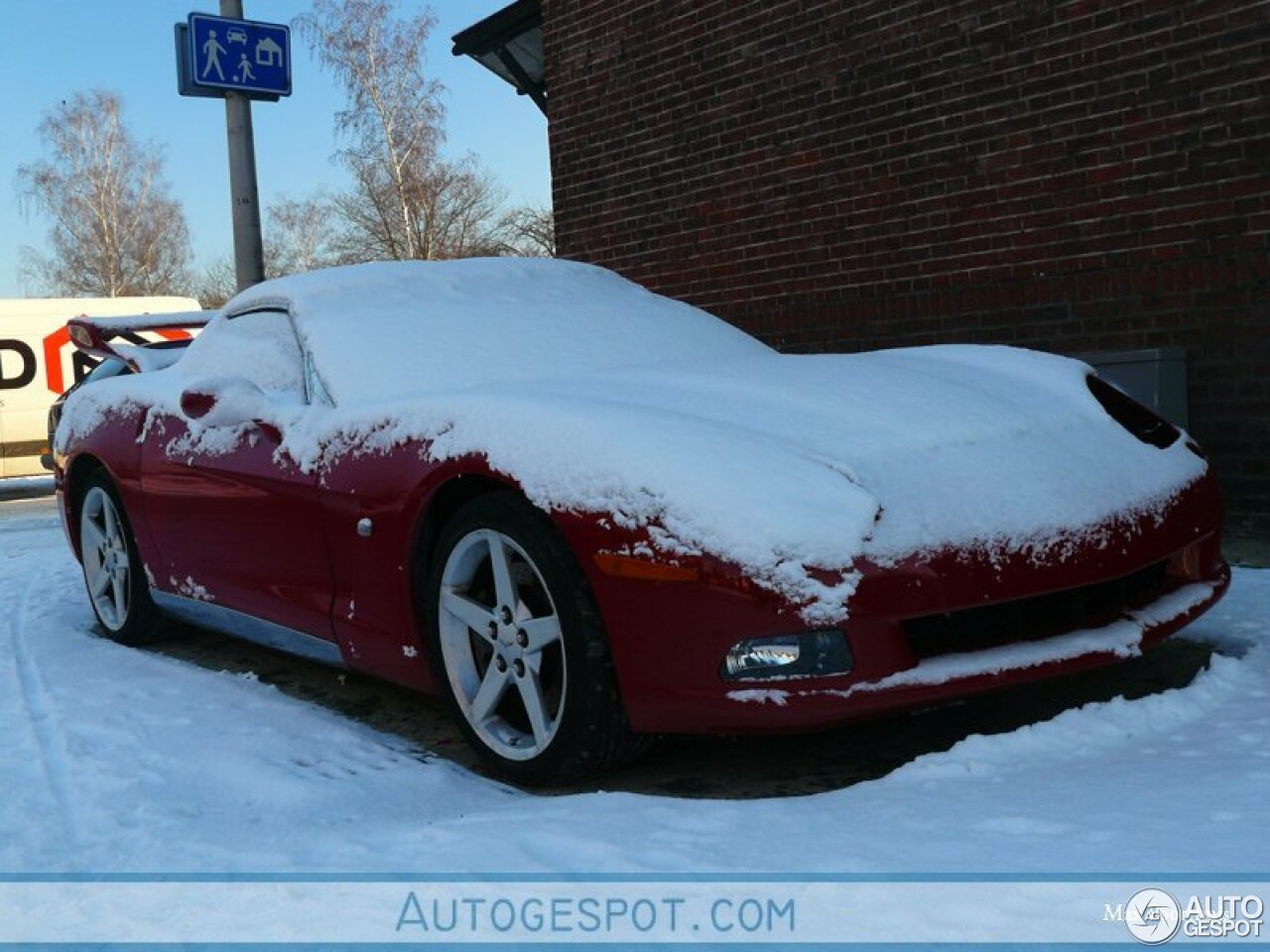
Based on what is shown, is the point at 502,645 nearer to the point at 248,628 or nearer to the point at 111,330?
the point at 248,628

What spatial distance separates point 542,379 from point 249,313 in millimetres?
1345

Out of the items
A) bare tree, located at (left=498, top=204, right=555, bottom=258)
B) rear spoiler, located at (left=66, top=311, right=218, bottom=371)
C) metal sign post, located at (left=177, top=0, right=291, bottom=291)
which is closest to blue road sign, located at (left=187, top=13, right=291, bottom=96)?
metal sign post, located at (left=177, top=0, right=291, bottom=291)

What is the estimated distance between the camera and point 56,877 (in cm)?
257

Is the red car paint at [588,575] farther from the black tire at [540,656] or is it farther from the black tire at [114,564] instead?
the black tire at [114,564]

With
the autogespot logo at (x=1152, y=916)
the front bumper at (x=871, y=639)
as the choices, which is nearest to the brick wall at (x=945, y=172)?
the front bumper at (x=871, y=639)

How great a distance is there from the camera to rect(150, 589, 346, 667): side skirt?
3.78m

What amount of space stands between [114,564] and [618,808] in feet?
10.4

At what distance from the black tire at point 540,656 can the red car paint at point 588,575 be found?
59mm

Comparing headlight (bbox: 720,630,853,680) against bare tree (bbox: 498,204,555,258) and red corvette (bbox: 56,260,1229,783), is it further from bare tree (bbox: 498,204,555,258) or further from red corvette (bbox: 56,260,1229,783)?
bare tree (bbox: 498,204,555,258)

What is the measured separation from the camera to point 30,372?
573 inches

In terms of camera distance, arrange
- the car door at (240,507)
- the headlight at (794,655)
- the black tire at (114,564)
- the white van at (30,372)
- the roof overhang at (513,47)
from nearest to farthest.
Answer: the headlight at (794,655), the car door at (240,507), the black tire at (114,564), the roof overhang at (513,47), the white van at (30,372)

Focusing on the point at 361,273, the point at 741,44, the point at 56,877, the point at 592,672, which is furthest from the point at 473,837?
the point at 741,44

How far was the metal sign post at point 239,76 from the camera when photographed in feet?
28.5

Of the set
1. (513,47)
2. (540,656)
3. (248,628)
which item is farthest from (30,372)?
(540,656)
